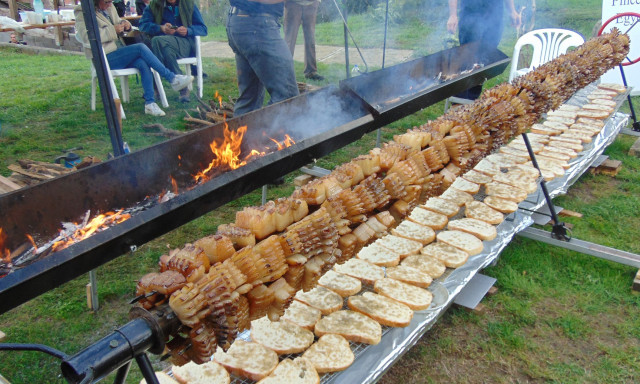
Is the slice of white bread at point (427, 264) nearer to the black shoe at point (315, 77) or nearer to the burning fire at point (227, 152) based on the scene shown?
the burning fire at point (227, 152)

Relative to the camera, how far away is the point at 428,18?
17.4 meters

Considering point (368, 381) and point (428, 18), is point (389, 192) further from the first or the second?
point (428, 18)

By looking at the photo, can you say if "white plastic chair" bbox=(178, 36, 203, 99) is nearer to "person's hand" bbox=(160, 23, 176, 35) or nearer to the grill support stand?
"person's hand" bbox=(160, 23, 176, 35)

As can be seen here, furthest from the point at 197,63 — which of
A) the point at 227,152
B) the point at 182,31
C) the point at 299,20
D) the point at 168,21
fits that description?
the point at 227,152

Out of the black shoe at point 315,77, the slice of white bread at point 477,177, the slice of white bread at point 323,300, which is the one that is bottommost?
the slice of white bread at point 323,300

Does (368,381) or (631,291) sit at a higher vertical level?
(368,381)

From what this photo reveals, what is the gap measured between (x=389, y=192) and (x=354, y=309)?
2.47 ft

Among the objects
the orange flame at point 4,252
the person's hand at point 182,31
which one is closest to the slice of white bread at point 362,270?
the orange flame at point 4,252

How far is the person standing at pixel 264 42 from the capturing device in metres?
5.51

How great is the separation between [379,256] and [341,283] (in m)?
0.42

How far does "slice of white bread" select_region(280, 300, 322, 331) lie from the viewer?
279 cm

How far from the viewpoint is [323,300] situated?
117 inches

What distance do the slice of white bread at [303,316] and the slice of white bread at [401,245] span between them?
2.81 feet

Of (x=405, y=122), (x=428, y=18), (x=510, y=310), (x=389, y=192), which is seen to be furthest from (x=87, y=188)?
(x=428, y=18)
